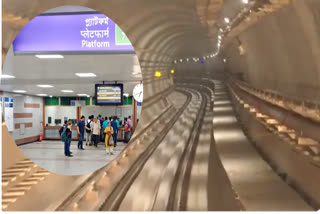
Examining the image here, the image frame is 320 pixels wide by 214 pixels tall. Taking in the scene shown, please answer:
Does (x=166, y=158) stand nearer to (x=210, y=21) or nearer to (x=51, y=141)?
(x=51, y=141)

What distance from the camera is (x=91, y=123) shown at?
4973 millimetres

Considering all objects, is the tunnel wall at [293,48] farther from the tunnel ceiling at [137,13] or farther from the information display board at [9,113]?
the information display board at [9,113]

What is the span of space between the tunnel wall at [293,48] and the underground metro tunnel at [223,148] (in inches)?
0.6

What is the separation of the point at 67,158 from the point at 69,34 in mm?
1575

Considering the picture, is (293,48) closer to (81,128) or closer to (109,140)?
(81,128)

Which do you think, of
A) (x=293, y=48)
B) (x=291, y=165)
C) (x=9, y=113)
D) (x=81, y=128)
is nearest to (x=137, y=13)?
(x=81, y=128)

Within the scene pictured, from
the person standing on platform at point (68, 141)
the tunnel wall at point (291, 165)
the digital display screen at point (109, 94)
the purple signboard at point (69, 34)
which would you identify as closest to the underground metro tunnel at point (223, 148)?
the tunnel wall at point (291, 165)

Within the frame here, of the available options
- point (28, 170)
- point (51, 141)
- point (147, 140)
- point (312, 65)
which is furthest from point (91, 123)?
point (312, 65)

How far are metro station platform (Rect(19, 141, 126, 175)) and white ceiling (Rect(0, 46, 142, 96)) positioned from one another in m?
0.63

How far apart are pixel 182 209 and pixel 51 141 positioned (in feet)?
5.67

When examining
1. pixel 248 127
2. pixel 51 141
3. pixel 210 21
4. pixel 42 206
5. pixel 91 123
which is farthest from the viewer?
pixel 210 21

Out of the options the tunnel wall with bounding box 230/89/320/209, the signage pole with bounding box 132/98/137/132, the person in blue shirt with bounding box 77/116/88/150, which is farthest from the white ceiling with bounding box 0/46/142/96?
the tunnel wall with bounding box 230/89/320/209

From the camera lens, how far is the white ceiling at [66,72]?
3600mm

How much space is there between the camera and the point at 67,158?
462 centimetres
